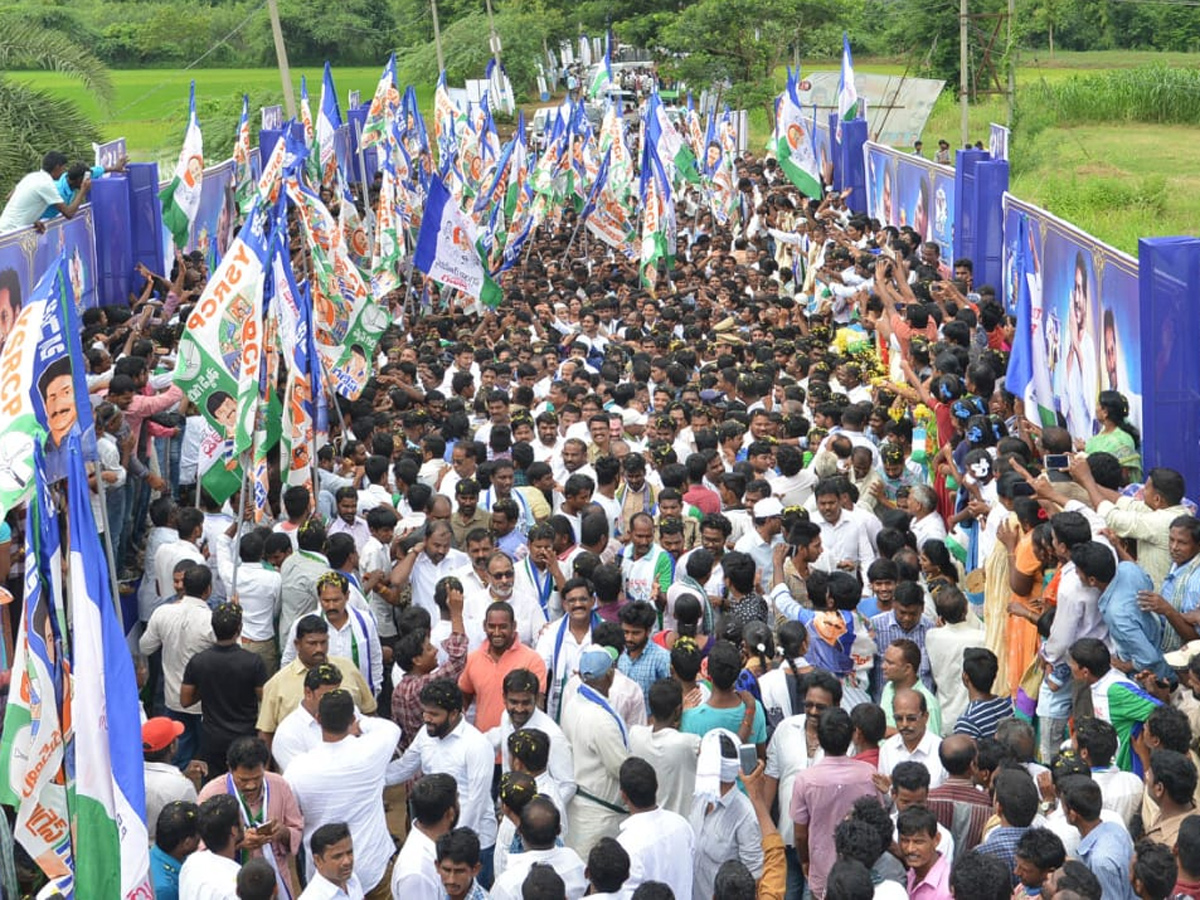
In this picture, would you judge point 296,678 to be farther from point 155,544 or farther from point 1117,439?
point 1117,439

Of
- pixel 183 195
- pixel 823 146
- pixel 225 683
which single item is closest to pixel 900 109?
pixel 823 146

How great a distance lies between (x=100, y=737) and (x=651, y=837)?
1.83 meters

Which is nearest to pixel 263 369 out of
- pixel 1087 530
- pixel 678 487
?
pixel 678 487

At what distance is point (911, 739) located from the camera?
19.8ft

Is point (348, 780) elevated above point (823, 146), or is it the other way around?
point (348, 780)

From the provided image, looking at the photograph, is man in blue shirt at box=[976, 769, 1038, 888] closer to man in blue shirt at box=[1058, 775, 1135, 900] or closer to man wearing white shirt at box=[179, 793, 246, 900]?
man in blue shirt at box=[1058, 775, 1135, 900]

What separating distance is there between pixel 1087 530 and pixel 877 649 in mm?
1031

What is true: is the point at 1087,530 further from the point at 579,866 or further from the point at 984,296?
the point at 984,296

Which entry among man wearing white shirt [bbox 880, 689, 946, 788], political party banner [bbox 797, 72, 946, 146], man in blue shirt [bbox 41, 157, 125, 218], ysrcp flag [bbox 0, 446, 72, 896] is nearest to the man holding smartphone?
ysrcp flag [bbox 0, 446, 72, 896]

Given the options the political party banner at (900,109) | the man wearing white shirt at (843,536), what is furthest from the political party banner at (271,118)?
the man wearing white shirt at (843,536)

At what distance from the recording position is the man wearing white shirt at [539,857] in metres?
5.35

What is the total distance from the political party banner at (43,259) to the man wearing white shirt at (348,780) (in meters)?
4.16

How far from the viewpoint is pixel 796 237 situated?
18.4 m

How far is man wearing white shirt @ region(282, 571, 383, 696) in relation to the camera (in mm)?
7109
